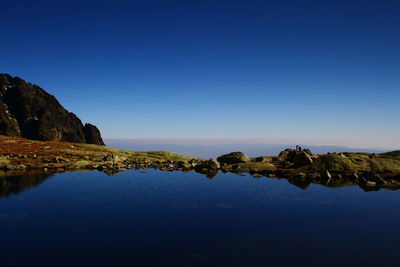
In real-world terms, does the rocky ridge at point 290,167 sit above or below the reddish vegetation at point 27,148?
below

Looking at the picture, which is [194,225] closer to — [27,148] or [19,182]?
[19,182]

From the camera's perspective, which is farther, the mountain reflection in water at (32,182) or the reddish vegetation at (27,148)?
the reddish vegetation at (27,148)

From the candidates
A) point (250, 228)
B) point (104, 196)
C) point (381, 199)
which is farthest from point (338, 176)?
point (104, 196)

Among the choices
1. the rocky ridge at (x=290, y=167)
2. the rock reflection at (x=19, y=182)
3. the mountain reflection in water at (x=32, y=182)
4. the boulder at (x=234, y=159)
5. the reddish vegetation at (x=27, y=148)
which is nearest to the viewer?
the rock reflection at (x=19, y=182)

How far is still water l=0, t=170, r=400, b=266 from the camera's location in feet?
57.7

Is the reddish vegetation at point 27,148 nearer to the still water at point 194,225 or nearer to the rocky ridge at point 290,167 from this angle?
the rocky ridge at point 290,167

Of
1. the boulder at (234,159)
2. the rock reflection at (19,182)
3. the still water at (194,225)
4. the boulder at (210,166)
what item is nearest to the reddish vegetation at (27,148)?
the rock reflection at (19,182)

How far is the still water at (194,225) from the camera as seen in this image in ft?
57.7

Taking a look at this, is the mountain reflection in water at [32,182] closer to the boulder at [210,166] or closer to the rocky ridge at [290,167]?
the rocky ridge at [290,167]

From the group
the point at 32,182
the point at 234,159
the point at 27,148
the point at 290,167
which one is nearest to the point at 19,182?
the point at 32,182

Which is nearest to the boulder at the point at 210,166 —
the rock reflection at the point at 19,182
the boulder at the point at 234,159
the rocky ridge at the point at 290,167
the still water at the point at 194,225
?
the rocky ridge at the point at 290,167

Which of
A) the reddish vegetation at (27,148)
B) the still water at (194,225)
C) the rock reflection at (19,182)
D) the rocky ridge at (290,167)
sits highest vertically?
the reddish vegetation at (27,148)

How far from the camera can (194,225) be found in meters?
23.8

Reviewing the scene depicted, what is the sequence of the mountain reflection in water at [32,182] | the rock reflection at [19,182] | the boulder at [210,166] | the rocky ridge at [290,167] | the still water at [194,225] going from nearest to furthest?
the still water at [194,225] → the rock reflection at [19,182] → the mountain reflection in water at [32,182] → the rocky ridge at [290,167] → the boulder at [210,166]
